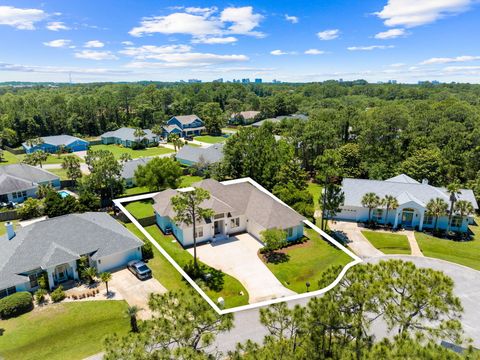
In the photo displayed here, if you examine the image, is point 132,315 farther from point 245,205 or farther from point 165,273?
point 245,205

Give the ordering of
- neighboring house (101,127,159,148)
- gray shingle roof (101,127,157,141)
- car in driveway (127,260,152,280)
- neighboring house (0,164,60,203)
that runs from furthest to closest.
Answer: gray shingle roof (101,127,157,141), neighboring house (101,127,159,148), neighboring house (0,164,60,203), car in driveway (127,260,152,280)

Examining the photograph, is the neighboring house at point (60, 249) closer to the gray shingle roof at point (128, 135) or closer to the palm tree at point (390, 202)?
the palm tree at point (390, 202)

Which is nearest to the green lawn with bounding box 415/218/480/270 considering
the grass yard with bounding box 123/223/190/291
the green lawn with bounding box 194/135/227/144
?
the grass yard with bounding box 123/223/190/291

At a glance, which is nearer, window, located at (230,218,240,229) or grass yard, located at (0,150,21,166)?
window, located at (230,218,240,229)

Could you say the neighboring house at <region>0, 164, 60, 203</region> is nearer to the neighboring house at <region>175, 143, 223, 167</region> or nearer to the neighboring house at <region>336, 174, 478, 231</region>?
the neighboring house at <region>175, 143, 223, 167</region>

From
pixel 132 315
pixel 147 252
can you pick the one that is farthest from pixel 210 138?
pixel 132 315

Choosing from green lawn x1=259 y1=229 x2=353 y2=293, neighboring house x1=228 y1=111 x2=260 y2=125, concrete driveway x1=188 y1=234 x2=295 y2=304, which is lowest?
green lawn x1=259 y1=229 x2=353 y2=293
